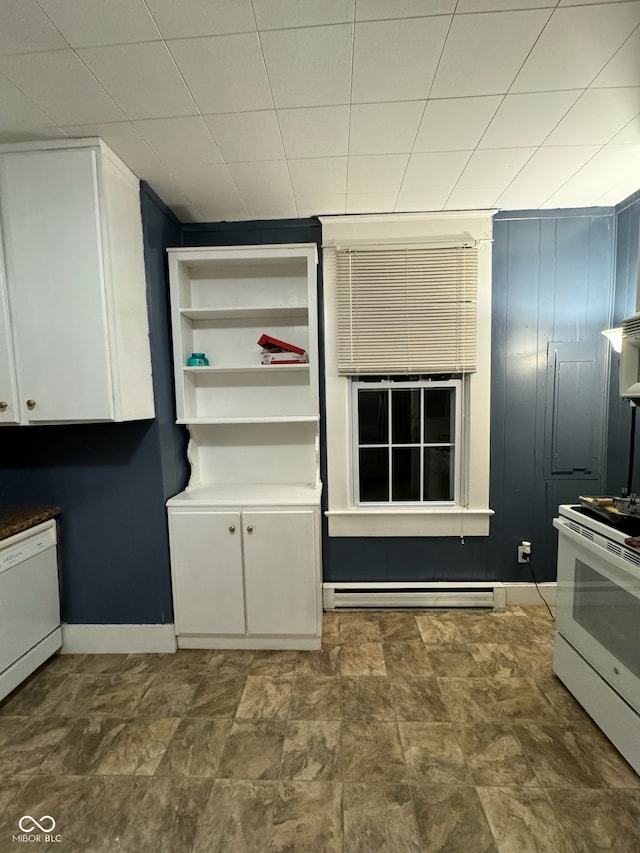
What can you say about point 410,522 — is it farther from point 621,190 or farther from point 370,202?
point 621,190

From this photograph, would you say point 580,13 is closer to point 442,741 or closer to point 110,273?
point 110,273

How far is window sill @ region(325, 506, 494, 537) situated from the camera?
2316 millimetres

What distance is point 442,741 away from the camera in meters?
1.45

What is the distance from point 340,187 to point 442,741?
265cm

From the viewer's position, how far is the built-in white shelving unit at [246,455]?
1.95 meters

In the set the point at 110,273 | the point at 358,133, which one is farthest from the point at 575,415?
the point at 110,273

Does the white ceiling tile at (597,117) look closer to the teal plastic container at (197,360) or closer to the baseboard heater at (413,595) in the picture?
the teal plastic container at (197,360)

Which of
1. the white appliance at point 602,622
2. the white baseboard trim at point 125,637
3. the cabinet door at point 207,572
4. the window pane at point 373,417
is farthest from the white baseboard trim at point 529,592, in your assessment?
the white baseboard trim at point 125,637

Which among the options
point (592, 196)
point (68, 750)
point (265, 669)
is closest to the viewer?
point (68, 750)

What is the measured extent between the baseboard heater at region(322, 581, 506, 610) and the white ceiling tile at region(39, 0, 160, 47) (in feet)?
8.78

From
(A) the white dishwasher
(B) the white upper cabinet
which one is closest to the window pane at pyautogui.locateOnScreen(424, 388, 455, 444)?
(B) the white upper cabinet

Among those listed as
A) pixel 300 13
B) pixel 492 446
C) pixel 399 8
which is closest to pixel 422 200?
pixel 399 8

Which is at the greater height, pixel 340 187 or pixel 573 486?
pixel 340 187

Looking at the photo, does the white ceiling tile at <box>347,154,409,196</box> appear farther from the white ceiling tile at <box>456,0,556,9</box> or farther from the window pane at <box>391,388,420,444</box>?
the window pane at <box>391,388,420,444</box>
